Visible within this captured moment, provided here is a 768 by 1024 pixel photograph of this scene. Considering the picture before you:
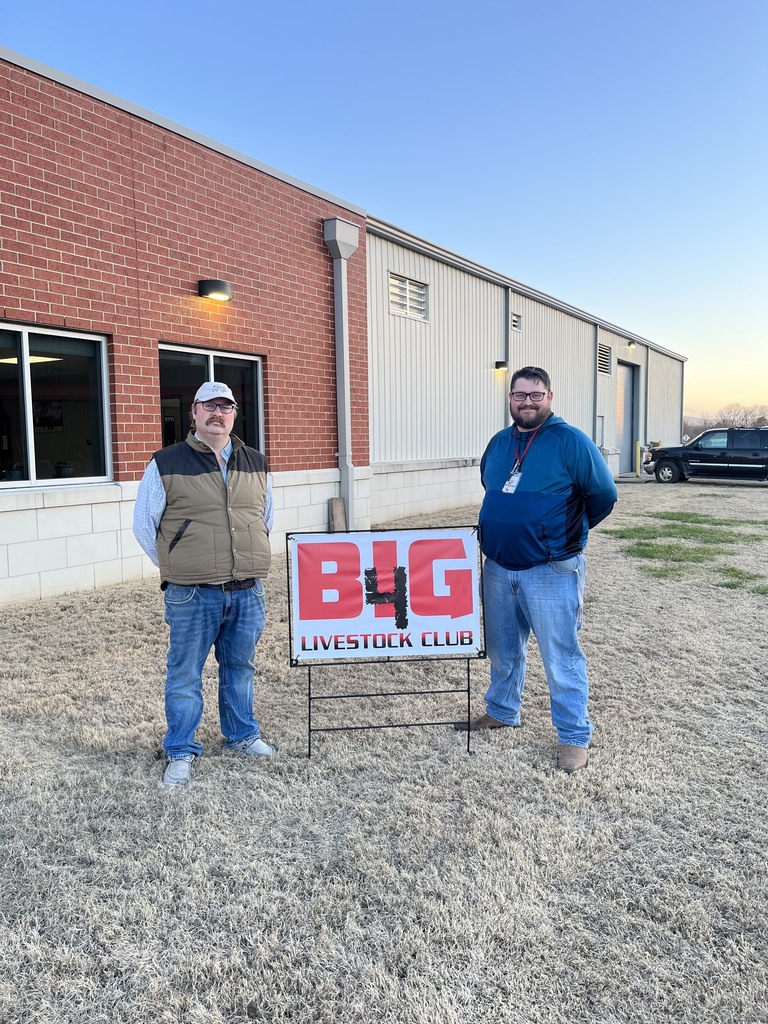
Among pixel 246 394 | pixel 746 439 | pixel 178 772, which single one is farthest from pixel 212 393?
pixel 746 439

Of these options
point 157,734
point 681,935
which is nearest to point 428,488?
point 157,734

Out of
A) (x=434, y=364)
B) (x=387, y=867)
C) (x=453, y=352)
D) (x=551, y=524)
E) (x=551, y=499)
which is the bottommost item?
(x=387, y=867)

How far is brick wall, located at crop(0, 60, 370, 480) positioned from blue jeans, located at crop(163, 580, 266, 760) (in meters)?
5.11

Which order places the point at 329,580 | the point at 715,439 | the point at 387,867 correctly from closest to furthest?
the point at 387,867
the point at 329,580
the point at 715,439

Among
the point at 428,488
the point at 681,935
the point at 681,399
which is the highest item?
the point at 681,399

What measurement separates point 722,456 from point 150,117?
1950 centimetres

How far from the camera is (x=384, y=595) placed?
4.05 meters

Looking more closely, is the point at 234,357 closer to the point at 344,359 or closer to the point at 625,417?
Answer: the point at 344,359

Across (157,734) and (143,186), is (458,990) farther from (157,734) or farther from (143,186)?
(143,186)

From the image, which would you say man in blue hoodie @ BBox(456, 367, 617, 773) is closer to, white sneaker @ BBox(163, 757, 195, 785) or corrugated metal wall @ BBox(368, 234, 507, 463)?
white sneaker @ BBox(163, 757, 195, 785)

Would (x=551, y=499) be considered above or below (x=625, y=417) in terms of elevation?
below

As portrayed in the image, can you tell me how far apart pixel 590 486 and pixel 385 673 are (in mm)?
2397

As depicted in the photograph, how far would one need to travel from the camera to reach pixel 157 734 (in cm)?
418

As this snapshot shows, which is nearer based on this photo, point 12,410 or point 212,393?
point 212,393
